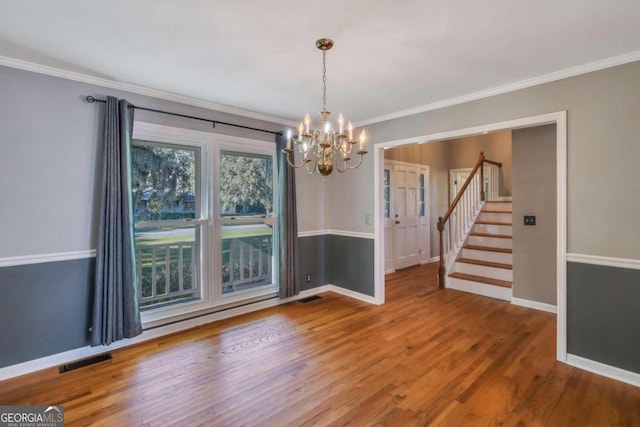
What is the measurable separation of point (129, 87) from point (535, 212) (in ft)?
16.2

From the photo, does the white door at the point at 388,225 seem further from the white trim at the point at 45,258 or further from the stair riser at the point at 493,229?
the white trim at the point at 45,258

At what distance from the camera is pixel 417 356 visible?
9.52 ft

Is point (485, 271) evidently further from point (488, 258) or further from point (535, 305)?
point (535, 305)

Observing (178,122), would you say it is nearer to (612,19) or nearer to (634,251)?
(612,19)

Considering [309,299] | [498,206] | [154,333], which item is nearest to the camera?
[154,333]

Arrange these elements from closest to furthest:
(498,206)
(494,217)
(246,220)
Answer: (246,220)
(494,217)
(498,206)

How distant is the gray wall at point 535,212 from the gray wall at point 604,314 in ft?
4.67

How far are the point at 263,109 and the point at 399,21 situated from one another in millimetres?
2255

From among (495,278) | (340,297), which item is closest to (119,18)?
(340,297)

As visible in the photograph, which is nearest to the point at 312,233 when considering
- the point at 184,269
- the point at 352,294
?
the point at 352,294

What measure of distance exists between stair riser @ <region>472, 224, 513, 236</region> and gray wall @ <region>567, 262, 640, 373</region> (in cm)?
258

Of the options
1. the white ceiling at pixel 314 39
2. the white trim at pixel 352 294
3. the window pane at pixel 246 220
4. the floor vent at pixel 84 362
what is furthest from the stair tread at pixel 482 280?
the floor vent at pixel 84 362

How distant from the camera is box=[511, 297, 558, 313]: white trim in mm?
3982

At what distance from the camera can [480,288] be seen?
474cm
